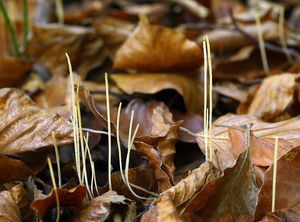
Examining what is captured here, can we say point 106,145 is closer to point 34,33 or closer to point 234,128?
point 234,128

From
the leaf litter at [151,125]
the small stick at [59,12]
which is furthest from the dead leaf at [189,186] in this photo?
the small stick at [59,12]

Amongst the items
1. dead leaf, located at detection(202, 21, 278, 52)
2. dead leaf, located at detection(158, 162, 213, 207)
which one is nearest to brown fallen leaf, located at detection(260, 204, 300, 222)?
dead leaf, located at detection(158, 162, 213, 207)

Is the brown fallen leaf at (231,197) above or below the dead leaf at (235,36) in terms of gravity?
below

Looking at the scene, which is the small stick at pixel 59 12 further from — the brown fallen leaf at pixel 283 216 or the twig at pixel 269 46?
the brown fallen leaf at pixel 283 216

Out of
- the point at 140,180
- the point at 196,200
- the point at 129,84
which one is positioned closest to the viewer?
the point at 196,200

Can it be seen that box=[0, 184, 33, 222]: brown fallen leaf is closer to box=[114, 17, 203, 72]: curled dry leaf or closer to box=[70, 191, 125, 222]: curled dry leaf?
box=[70, 191, 125, 222]: curled dry leaf

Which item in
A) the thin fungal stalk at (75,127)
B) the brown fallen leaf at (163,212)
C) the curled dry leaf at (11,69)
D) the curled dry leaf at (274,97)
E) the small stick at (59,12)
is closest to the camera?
the brown fallen leaf at (163,212)

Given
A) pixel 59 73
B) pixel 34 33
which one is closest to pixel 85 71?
pixel 59 73
